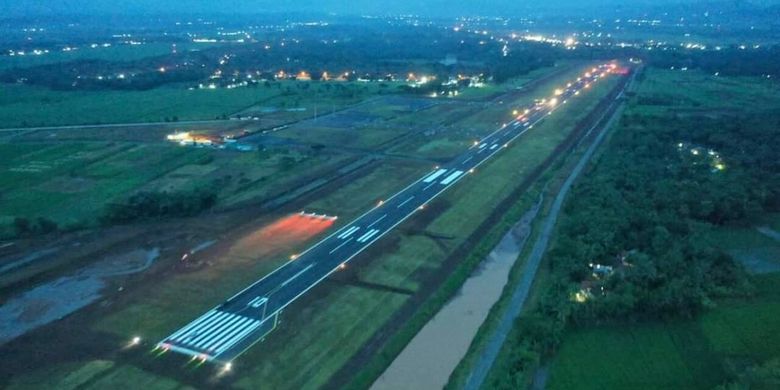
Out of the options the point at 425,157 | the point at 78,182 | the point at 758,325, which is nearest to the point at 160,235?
the point at 78,182

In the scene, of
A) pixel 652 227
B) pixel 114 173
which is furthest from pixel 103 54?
pixel 652 227

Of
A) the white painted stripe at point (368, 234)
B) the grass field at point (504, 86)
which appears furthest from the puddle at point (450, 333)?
the grass field at point (504, 86)

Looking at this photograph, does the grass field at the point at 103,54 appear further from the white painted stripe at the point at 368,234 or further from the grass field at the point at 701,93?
the white painted stripe at the point at 368,234

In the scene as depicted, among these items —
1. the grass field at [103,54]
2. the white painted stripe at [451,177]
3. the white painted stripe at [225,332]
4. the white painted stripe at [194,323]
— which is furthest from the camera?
the grass field at [103,54]

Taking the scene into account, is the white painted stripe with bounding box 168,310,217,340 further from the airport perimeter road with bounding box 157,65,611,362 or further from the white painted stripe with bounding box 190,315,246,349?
the white painted stripe with bounding box 190,315,246,349

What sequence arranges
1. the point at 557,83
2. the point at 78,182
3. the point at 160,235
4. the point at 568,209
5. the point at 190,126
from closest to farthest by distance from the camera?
the point at 160,235, the point at 568,209, the point at 78,182, the point at 190,126, the point at 557,83

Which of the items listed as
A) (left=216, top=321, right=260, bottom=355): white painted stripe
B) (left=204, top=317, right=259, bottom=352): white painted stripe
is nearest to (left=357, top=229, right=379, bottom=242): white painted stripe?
(left=204, top=317, right=259, bottom=352): white painted stripe

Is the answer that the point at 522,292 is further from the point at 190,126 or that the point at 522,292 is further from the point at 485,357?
the point at 190,126
